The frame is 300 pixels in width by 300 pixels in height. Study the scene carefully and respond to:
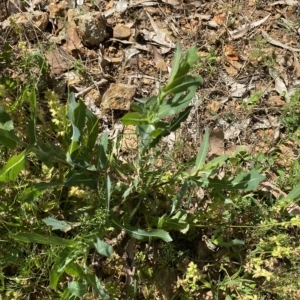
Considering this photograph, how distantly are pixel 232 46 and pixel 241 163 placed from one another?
0.87 meters

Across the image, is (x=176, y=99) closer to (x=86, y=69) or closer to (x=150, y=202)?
(x=150, y=202)

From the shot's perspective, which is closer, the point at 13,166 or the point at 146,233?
the point at 13,166

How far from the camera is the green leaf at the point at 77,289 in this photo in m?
2.02

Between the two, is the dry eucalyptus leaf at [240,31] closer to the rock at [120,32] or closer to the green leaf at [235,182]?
the rock at [120,32]

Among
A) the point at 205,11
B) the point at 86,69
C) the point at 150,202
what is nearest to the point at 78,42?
the point at 86,69

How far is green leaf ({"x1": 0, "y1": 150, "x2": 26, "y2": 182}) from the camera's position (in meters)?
1.80

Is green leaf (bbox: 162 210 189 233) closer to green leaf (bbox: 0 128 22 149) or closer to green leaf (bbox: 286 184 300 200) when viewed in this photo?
green leaf (bbox: 286 184 300 200)

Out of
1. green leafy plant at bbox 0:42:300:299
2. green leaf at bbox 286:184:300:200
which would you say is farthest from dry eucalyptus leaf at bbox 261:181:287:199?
green leaf at bbox 286:184:300:200

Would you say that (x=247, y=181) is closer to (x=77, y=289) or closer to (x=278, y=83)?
(x=77, y=289)

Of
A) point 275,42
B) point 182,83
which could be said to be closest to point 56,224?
point 182,83

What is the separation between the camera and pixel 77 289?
204 centimetres

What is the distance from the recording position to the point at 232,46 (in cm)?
317

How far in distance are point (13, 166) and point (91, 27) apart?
1.42m

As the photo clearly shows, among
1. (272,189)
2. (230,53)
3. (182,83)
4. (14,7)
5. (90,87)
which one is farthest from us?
(230,53)
